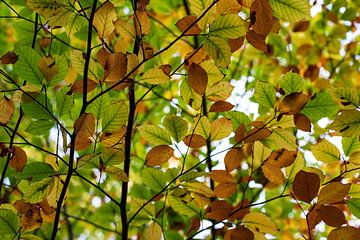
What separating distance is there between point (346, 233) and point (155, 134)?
1.34ft

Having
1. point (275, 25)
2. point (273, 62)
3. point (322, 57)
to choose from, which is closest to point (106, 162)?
point (275, 25)

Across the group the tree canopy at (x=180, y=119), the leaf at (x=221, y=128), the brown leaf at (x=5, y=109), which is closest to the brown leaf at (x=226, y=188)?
the tree canopy at (x=180, y=119)

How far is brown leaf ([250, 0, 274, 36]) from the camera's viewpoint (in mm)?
771

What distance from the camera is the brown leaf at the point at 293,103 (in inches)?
33.9

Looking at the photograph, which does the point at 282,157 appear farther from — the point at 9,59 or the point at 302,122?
the point at 9,59

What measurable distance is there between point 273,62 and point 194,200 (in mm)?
1189

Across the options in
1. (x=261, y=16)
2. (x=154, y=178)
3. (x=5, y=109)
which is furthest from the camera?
(x=154, y=178)

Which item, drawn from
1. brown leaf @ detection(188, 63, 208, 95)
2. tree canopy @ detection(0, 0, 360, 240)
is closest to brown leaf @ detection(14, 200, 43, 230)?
tree canopy @ detection(0, 0, 360, 240)

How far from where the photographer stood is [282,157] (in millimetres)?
972

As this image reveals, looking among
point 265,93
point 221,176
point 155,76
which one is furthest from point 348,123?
point 155,76

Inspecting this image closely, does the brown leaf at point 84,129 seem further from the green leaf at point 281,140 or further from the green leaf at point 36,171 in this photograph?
the green leaf at point 281,140

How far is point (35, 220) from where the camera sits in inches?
37.5

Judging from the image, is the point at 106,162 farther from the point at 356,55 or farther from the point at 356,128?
the point at 356,55

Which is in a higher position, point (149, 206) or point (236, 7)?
point (236, 7)
